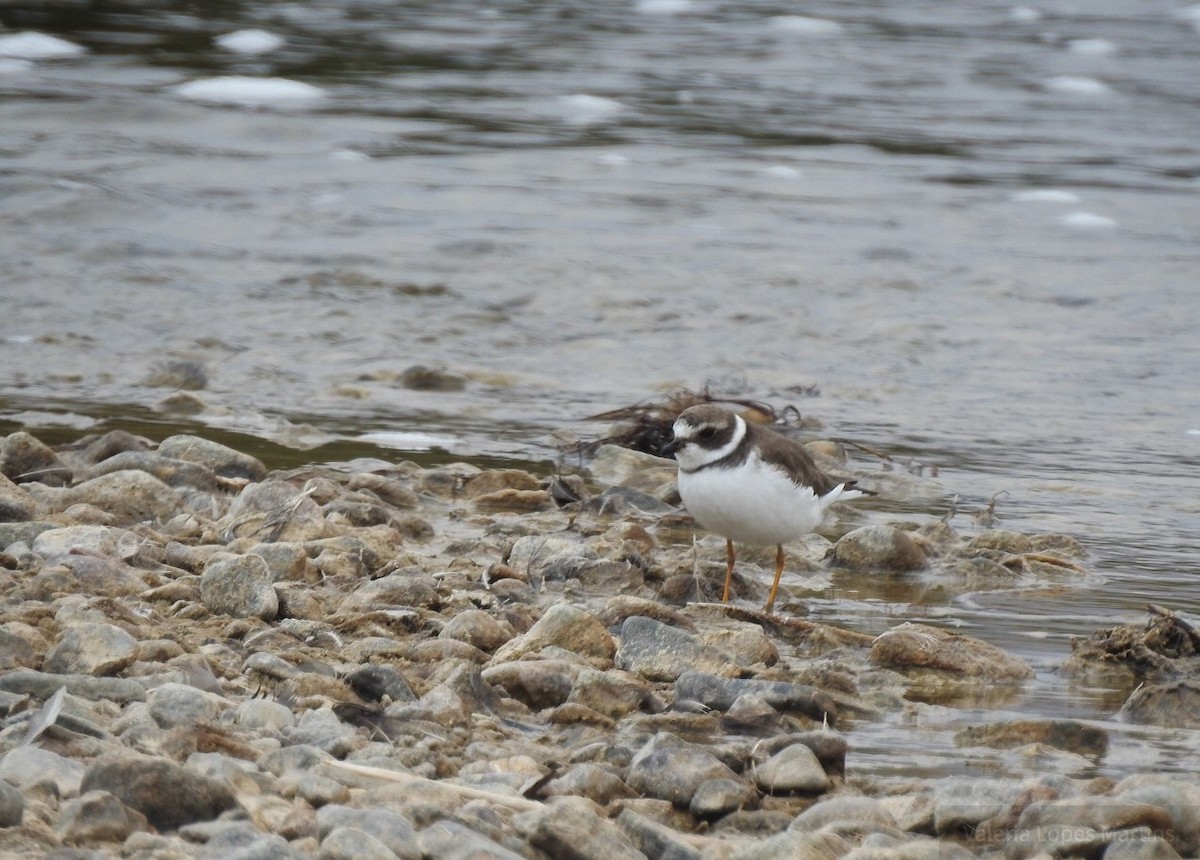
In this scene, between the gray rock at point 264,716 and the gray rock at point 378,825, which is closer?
the gray rock at point 378,825

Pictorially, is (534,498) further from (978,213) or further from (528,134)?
(528,134)

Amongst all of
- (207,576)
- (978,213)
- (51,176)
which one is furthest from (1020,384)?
(51,176)

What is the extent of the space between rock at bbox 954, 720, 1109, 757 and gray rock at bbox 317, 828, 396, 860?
1585 mm

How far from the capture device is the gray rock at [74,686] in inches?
133

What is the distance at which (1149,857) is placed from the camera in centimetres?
294

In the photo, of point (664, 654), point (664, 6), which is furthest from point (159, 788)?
point (664, 6)

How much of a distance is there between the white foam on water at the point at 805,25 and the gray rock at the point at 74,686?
1634 cm

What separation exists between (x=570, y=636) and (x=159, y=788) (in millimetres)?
1454

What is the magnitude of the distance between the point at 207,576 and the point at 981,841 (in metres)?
2.11

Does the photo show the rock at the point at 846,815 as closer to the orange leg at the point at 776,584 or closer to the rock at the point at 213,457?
the orange leg at the point at 776,584

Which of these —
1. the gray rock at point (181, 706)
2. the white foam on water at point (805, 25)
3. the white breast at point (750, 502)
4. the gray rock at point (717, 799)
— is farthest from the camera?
the white foam on water at point (805, 25)

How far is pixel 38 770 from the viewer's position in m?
2.89

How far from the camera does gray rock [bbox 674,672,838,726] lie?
3.82 metres

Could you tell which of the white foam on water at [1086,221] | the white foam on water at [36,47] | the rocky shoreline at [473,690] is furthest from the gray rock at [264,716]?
the white foam on water at [36,47]
